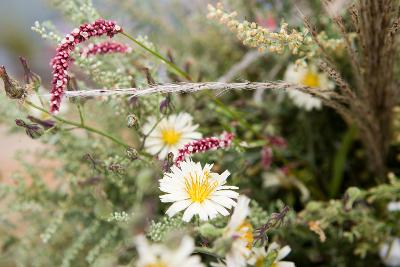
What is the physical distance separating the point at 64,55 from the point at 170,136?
0.57ft

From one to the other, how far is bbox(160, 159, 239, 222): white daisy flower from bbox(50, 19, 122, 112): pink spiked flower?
11cm

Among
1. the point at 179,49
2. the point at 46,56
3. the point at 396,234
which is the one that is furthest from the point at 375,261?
the point at 46,56

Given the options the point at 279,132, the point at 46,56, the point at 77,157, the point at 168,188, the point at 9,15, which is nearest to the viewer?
the point at 168,188

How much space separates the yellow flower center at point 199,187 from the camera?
1.39 feet

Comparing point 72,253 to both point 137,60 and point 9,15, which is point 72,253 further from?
point 9,15

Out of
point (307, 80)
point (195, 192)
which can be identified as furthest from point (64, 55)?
point (307, 80)

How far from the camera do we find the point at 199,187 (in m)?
0.43

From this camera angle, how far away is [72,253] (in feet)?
1.98

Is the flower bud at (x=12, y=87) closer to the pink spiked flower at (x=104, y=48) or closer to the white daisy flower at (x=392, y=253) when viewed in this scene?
the pink spiked flower at (x=104, y=48)

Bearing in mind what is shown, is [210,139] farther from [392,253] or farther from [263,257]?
[392,253]

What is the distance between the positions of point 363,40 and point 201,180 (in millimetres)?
222

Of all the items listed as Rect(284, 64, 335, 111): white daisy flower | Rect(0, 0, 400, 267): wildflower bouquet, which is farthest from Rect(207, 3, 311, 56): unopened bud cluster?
Rect(284, 64, 335, 111): white daisy flower

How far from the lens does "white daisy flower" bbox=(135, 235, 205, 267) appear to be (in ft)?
1.09

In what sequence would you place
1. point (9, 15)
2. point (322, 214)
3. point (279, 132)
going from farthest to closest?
point (9, 15) < point (279, 132) < point (322, 214)
